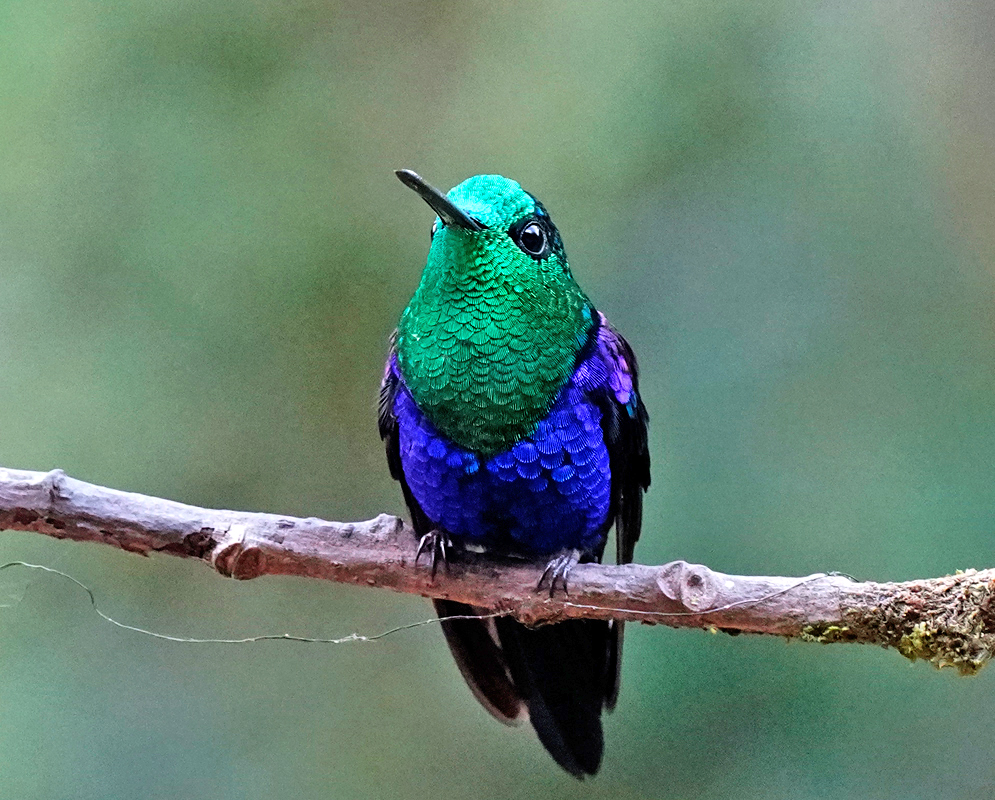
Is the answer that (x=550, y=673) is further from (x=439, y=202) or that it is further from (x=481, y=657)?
(x=439, y=202)

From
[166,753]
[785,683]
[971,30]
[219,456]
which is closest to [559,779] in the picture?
[785,683]

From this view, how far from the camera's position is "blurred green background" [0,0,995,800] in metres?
2.47

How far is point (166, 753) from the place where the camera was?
253cm

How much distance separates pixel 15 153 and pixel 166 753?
166 cm

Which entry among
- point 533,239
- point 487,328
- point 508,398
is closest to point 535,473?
point 508,398

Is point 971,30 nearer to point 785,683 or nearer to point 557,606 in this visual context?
point 785,683

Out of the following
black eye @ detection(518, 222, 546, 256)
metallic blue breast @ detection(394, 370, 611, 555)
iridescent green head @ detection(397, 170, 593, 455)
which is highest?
black eye @ detection(518, 222, 546, 256)

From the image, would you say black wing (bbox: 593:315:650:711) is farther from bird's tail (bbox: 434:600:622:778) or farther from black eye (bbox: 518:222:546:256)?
black eye (bbox: 518:222:546:256)

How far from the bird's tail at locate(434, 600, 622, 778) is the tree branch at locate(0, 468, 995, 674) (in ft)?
0.84

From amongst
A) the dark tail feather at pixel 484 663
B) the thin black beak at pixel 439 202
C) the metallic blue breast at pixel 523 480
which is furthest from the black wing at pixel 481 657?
the thin black beak at pixel 439 202

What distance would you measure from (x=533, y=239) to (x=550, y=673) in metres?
0.93

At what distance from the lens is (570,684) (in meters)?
2.16

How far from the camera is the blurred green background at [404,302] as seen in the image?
97.2 inches

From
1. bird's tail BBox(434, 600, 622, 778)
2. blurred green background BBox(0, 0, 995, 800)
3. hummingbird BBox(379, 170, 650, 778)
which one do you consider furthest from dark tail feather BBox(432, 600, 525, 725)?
blurred green background BBox(0, 0, 995, 800)
